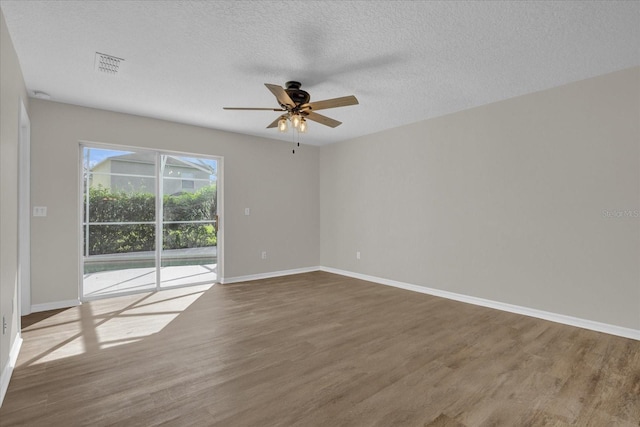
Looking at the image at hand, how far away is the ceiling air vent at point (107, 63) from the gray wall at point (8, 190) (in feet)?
1.94

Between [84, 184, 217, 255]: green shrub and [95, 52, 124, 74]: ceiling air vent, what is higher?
[95, 52, 124, 74]: ceiling air vent

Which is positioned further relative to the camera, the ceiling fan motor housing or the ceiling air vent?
the ceiling fan motor housing

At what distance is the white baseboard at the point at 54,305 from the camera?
3.90 meters

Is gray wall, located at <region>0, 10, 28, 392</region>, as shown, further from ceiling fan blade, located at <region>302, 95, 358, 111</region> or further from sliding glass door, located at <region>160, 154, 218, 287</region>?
ceiling fan blade, located at <region>302, 95, 358, 111</region>

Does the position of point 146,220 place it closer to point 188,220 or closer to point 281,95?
point 188,220

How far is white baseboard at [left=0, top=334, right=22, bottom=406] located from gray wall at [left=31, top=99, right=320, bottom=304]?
4.47 ft

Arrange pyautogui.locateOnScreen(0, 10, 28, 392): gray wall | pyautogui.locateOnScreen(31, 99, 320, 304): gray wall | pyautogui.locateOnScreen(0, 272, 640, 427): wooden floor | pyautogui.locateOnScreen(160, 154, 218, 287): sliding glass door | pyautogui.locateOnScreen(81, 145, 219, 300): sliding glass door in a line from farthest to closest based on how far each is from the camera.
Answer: pyautogui.locateOnScreen(160, 154, 218, 287): sliding glass door < pyautogui.locateOnScreen(81, 145, 219, 300): sliding glass door < pyautogui.locateOnScreen(31, 99, 320, 304): gray wall < pyautogui.locateOnScreen(0, 10, 28, 392): gray wall < pyautogui.locateOnScreen(0, 272, 640, 427): wooden floor

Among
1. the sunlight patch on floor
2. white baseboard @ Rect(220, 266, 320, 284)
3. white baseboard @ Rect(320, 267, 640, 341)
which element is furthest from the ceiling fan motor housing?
white baseboard @ Rect(220, 266, 320, 284)

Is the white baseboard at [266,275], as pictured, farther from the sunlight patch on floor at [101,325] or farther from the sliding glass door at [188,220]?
the sunlight patch on floor at [101,325]

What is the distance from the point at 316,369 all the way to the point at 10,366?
230 centimetres

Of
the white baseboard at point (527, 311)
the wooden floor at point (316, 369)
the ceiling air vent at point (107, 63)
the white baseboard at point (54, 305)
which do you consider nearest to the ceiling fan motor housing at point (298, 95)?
the ceiling air vent at point (107, 63)

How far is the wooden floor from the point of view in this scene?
193 cm

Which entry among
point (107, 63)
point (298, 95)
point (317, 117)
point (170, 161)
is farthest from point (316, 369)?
point (170, 161)

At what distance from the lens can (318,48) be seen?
2.76 meters
